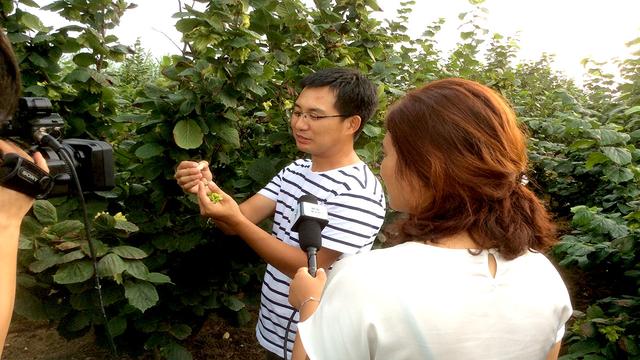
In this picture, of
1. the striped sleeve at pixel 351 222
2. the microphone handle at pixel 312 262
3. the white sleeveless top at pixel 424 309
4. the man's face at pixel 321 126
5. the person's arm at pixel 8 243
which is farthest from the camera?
the man's face at pixel 321 126

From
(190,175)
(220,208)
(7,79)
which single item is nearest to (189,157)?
(190,175)

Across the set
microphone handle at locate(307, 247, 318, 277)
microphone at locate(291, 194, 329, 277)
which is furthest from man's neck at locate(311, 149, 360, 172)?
microphone handle at locate(307, 247, 318, 277)

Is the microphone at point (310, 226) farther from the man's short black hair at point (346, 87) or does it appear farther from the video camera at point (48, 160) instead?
the man's short black hair at point (346, 87)

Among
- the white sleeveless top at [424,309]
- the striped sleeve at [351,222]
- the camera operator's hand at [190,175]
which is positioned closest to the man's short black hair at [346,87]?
the striped sleeve at [351,222]

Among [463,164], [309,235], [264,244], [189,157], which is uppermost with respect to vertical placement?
[463,164]

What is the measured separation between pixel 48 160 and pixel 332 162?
3.49 feet

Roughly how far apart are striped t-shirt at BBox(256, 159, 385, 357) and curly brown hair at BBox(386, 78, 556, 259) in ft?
2.08

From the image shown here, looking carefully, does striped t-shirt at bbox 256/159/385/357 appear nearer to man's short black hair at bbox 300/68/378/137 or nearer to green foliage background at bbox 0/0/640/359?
man's short black hair at bbox 300/68/378/137

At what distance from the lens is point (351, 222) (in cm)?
188

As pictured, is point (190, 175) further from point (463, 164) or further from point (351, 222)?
point (463, 164)

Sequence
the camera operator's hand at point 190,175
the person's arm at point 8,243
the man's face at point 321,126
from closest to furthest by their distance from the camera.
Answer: the person's arm at point 8,243
the camera operator's hand at point 190,175
the man's face at point 321,126

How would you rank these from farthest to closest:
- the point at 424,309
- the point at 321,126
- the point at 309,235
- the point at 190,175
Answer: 1. the point at 321,126
2. the point at 190,175
3. the point at 309,235
4. the point at 424,309

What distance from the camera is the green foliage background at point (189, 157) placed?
205 centimetres

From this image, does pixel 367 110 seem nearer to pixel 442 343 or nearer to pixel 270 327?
pixel 270 327
